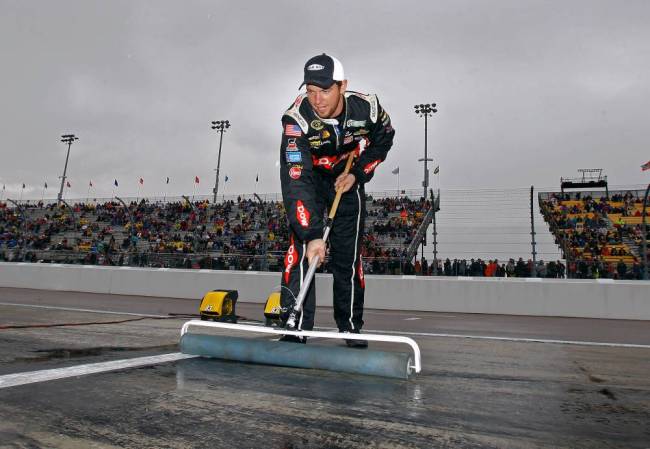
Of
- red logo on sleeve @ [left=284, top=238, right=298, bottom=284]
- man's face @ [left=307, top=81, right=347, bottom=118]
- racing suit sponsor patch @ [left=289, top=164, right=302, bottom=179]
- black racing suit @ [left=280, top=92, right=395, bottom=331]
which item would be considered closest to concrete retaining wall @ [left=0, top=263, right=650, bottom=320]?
black racing suit @ [left=280, top=92, right=395, bottom=331]

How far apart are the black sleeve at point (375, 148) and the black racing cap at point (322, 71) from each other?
1.59 feet

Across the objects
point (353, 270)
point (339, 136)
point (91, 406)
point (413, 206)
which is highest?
point (413, 206)

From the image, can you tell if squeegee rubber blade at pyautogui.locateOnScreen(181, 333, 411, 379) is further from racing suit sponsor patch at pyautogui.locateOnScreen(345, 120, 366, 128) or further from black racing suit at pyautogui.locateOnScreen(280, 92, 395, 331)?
racing suit sponsor patch at pyautogui.locateOnScreen(345, 120, 366, 128)

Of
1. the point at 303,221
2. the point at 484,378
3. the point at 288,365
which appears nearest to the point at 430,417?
the point at 484,378

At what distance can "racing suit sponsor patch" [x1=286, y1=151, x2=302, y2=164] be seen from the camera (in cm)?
294

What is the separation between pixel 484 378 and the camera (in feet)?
6.39

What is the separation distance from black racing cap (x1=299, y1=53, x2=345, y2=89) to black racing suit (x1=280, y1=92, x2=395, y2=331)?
200mm

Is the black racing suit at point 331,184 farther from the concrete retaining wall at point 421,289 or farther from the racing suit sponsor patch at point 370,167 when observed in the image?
the concrete retaining wall at point 421,289

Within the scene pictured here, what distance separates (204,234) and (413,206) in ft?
35.8

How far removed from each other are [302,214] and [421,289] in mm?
10548

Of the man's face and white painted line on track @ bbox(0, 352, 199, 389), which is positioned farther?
the man's face

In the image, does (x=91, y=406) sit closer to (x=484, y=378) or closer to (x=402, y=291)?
(x=484, y=378)

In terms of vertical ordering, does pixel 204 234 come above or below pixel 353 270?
above

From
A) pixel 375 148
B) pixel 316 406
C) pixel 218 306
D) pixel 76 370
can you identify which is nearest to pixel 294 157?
pixel 375 148
